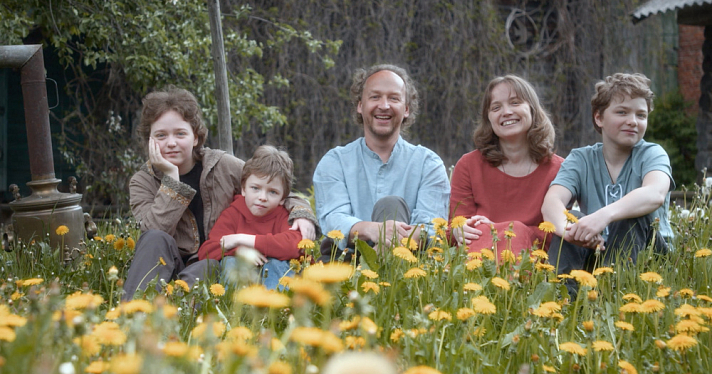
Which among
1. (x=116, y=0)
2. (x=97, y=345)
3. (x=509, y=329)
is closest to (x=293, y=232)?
(x=509, y=329)

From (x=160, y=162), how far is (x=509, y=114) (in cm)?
157

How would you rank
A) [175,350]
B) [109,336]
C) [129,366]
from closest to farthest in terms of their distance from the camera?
1. [129,366]
2. [175,350]
3. [109,336]

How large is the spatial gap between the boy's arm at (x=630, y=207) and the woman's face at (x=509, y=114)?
0.59 meters

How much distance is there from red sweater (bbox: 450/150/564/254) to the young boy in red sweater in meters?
0.77

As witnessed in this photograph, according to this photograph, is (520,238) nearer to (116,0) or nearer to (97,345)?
(97,345)

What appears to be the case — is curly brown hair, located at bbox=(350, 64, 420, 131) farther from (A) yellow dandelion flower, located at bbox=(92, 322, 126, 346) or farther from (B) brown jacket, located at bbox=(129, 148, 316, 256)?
(A) yellow dandelion flower, located at bbox=(92, 322, 126, 346)

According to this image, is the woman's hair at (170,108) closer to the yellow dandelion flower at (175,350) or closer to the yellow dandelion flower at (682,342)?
the yellow dandelion flower at (175,350)

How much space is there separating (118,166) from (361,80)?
4.26 metres

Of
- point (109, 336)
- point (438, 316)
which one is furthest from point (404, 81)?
point (109, 336)

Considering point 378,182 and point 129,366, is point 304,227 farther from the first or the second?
point 129,366

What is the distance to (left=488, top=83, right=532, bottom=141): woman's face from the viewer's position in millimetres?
2922

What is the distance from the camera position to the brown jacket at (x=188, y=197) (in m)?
2.71

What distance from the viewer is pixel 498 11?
30.9ft

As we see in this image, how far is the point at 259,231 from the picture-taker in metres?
2.80
